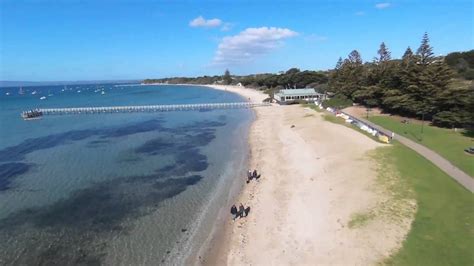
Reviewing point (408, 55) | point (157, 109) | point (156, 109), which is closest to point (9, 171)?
point (157, 109)

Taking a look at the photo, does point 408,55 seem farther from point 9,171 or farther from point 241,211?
point 9,171

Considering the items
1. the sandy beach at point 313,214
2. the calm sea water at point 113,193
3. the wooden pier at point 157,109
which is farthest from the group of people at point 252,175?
the wooden pier at point 157,109

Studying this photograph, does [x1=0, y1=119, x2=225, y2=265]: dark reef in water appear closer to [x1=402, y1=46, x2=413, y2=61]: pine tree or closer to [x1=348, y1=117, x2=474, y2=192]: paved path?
[x1=348, y1=117, x2=474, y2=192]: paved path

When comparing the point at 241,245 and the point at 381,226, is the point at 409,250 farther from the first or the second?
the point at 241,245

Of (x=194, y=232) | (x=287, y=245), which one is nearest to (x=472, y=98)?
(x=287, y=245)

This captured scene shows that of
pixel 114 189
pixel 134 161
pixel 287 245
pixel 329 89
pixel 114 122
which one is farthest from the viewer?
pixel 329 89

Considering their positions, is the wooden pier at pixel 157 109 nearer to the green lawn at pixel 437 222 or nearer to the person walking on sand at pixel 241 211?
the green lawn at pixel 437 222
